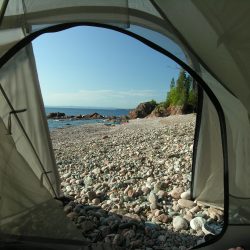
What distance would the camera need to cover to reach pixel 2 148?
3.68 meters

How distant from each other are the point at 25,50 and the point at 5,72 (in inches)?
19.2

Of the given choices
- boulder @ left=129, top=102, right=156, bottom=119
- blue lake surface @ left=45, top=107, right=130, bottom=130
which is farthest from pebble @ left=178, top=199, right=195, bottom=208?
boulder @ left=129, top=102, right=156, bottom=119

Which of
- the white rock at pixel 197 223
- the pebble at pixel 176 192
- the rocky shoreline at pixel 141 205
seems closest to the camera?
the rocky shoreline at pixel 141 205

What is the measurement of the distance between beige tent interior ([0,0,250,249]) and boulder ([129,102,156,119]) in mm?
32338

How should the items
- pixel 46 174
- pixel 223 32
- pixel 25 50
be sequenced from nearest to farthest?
pixel 223 32
pixel 25 50
pixel 46 174

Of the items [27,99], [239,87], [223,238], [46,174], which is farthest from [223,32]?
[46,174]

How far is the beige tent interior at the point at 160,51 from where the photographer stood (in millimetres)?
3014

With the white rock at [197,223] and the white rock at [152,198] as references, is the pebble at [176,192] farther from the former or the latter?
the white rock at [197,223]

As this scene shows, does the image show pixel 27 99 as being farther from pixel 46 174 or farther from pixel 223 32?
pixel 223 32

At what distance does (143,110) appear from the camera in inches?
1458

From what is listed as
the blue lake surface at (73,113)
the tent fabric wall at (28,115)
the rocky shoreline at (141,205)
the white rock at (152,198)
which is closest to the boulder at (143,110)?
the blue lake surface at (73,113)

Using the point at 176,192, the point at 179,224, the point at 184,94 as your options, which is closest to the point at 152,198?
the point at 176,192

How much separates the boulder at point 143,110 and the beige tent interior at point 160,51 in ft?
106

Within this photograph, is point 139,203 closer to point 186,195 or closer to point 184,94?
point 186,195
